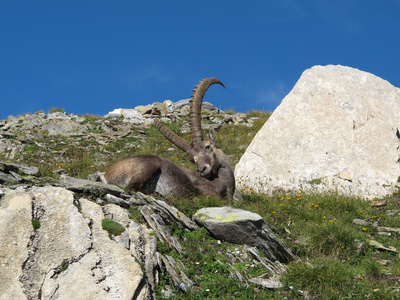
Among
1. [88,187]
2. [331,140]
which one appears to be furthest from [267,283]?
[331,140]

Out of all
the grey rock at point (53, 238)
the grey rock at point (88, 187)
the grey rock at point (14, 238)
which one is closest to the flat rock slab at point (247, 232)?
the grey rock at point (88, 187)

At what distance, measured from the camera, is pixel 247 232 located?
25.0 feet

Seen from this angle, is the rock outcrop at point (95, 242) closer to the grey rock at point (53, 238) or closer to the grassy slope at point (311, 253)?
the grey rock at point (53, 238)

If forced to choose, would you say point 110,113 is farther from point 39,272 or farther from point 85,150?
point 39,272

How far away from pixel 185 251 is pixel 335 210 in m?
4.95

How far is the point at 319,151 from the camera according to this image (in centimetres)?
1463

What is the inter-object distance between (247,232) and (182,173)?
3.42 metres

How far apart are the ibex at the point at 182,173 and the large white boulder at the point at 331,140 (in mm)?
2916

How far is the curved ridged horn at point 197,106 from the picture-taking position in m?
11.8

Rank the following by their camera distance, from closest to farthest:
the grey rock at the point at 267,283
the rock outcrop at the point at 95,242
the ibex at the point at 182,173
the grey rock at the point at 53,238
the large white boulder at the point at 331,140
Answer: the rock outcrop at the point at 95,242
the grey rock at the point at 53,238
the grey rock at the point at 267,283
the ibex at the point at 182,173
the large white boulder at the point at 331,140

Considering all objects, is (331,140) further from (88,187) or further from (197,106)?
(88,187)

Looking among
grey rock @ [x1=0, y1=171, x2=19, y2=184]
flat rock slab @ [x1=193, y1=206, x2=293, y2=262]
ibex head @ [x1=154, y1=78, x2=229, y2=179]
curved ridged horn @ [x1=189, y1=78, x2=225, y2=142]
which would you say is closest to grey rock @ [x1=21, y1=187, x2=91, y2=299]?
grey rock @ [x1=0, y1=171, x2=19, y2=184]

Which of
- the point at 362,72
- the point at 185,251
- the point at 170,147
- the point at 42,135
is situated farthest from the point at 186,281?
the point at 42,135

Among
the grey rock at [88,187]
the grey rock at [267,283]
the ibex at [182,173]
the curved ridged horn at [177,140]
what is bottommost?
the grey rock at [267,283]
